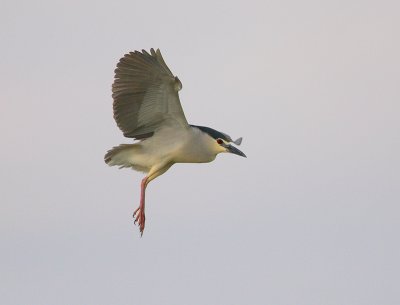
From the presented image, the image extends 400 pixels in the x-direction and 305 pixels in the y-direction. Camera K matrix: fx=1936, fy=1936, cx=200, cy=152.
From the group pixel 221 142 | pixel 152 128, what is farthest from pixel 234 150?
pixel 152 128

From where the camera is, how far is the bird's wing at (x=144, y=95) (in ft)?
117

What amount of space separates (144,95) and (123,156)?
1.54 m

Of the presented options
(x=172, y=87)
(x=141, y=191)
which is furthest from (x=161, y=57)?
(x=141, y=191)

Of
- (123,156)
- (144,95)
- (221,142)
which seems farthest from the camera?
(123,156)

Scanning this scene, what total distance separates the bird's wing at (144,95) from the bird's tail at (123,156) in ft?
0.78

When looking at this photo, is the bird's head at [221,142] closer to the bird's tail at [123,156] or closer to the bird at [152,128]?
the bird at [152,128]

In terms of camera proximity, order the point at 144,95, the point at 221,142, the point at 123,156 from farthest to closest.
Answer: the point at 123,156
the point at 221,142
the point at 144,95

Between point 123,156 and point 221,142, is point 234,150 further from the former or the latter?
point 123,156

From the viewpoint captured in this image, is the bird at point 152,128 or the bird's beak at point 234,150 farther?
the bird's beak at point 234,150

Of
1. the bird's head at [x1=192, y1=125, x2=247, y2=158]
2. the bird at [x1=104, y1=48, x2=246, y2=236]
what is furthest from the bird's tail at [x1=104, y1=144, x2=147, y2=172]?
the bird's head at [x1=192, y1=125, x2=247, y2=158]

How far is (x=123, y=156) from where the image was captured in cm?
A: 3719

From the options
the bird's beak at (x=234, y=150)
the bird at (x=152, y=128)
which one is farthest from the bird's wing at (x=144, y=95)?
the bird's beak at (x=234, y=150)

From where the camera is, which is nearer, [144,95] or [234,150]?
[144,95]

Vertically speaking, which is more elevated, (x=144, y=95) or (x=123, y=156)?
(x=144, y=95)
